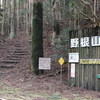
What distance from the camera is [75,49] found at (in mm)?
9320

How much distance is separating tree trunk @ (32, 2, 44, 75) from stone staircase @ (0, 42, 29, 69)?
104 inches

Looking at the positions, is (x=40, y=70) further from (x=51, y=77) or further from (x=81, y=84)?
(x=81, y=84)

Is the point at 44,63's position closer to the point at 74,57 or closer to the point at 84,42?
the point at 74,57

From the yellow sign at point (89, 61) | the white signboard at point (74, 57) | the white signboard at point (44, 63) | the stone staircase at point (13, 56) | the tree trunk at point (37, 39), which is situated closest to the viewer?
the yellow sign at point (89, 61)

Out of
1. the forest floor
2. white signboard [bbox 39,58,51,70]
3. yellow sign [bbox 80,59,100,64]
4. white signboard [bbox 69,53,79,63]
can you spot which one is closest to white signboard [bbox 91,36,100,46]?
yellow sign [bbox 80,59,100,64]

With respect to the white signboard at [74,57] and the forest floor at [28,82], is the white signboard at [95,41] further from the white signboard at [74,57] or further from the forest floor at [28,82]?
the forest floor at [28,82]

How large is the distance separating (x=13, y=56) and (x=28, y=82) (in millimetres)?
6015

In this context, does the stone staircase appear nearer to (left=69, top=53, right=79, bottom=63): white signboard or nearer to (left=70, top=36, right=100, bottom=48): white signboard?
(left=69, top=53, right=79, bottom=63): white signboard

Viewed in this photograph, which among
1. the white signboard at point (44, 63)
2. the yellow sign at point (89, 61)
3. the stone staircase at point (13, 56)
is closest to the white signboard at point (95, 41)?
the yellow sign at point (89, 61)

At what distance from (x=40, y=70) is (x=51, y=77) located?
97 cm

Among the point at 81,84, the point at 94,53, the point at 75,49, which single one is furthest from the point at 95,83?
the point at 75,49

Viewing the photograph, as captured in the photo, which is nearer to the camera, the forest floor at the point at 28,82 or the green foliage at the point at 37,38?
the forest floor at the point at 28,82

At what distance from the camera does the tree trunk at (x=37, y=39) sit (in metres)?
11.5

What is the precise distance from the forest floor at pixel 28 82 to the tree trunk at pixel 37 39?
78 cm
